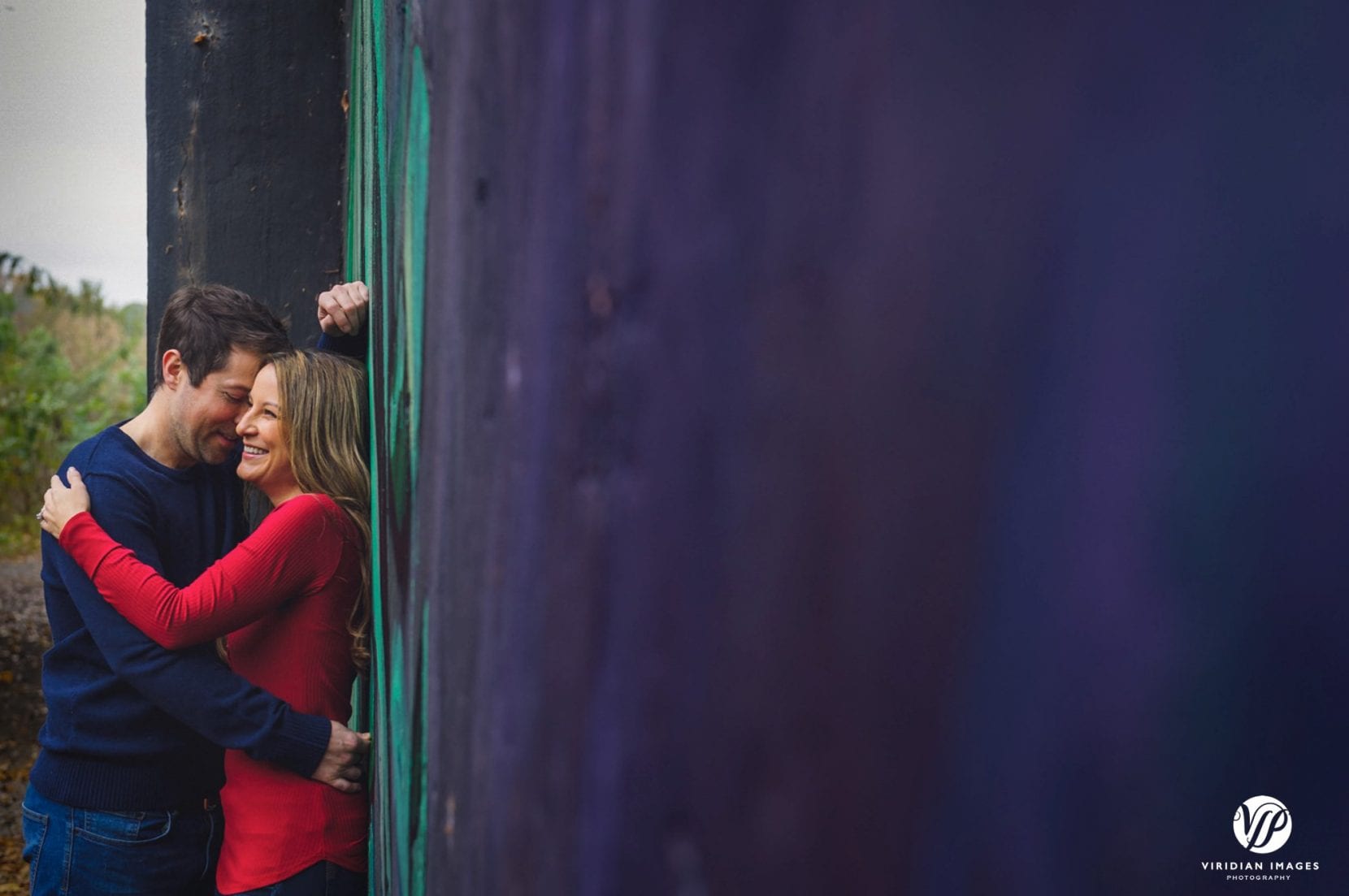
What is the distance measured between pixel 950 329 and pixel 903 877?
1.88 feet

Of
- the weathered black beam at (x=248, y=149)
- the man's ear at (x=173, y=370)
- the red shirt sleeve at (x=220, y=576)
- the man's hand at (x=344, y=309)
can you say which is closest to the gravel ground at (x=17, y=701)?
the weathered black beam at (x=248, y=149)

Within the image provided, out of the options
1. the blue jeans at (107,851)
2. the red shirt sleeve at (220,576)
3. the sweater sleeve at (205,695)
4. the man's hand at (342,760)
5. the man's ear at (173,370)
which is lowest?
the blue jeans at (107,851)

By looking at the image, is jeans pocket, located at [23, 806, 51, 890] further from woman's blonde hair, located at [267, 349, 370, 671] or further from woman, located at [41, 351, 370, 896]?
woman's blonde hair, located at [267, 349, 370, 671]

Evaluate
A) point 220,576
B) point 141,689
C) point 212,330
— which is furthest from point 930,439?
point 212,330

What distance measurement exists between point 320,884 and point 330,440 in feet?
2.71

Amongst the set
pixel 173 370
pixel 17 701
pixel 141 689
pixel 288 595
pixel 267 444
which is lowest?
pixel 17 701

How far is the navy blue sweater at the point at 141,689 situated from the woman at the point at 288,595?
0.06m

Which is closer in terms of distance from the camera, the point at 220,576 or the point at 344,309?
the point at 220,576

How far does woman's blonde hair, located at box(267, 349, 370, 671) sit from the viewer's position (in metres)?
2.19

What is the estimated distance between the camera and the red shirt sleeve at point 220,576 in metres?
1.96

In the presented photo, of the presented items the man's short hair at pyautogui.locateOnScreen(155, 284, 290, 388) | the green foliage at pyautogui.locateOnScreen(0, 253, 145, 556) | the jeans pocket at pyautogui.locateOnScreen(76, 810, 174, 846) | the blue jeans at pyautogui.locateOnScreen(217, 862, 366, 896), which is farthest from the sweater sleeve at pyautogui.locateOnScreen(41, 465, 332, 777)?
the green foliage at pyautogui.locateOnScreen(0, 253, 145, 556)

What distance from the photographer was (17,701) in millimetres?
8102

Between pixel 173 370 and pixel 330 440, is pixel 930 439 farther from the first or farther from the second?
pixel 173 370

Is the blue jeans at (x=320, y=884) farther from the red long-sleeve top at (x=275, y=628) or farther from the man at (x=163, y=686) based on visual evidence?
the man at (x=163, y=686)
